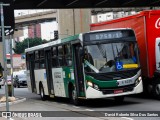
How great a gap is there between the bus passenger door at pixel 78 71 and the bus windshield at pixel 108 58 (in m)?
0.53

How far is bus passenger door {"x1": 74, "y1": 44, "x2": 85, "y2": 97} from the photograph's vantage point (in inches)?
656

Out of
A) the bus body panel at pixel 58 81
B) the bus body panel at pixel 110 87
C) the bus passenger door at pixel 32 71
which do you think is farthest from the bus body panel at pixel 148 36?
the bus passenger door at pixel 32 71

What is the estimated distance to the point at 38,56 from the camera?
22812mm

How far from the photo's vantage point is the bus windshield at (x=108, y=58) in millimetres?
15992

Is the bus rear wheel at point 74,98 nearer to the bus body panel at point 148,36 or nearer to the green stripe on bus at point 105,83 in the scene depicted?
the green stripe on bus at point 105,83

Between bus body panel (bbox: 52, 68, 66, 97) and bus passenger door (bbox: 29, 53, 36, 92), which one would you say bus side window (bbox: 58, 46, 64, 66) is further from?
bus passenger door (bbox: 29, 53, 36, 92)

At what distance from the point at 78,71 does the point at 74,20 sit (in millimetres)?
38035

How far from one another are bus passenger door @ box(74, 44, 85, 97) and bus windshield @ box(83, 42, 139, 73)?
53cm

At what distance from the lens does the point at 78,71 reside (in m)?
17.0

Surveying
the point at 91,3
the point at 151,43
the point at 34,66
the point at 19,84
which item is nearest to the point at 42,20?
the point at 19,84

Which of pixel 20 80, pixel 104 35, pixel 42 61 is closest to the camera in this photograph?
pixel 104 35

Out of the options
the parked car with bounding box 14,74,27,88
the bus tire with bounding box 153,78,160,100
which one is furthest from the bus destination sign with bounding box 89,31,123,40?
the parked car with bounding box 14,74,27,88

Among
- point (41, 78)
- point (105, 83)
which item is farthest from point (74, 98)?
point (41, 78)

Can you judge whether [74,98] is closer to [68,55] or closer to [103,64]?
[68,55]
